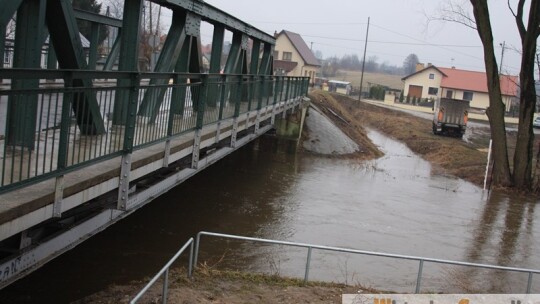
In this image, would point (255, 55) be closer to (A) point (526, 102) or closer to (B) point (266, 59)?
(B) point (266, 59)

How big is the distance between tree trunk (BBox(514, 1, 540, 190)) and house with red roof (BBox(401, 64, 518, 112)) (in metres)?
60.0

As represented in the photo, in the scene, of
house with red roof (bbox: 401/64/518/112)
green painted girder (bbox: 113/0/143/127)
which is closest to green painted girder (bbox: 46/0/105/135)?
green painted girder (bbox: 113/0/143/127)

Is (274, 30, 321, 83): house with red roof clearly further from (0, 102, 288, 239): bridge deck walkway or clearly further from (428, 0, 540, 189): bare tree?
(0, 102, 288, 239): bridge deck walkway

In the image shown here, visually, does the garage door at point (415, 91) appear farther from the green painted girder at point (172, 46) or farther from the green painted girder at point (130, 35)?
the green painted girder at point (130, 35)

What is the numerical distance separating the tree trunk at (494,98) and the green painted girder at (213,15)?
1201 cm

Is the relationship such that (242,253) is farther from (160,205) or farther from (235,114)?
(160,205)

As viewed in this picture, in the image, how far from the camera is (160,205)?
16.3 metres

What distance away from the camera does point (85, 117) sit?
7309mm

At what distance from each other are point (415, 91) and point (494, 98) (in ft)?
221

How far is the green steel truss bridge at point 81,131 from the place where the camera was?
5.27m

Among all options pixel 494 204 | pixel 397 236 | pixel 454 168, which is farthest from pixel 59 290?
pixel 454 168

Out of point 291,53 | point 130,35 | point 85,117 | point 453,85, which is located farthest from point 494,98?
point 291,53

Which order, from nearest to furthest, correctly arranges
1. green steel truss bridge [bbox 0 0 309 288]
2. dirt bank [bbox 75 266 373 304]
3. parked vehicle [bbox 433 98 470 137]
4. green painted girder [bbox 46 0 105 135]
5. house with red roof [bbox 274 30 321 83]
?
green steel truss bridge [bbox 0 0 309 288], green painted girder [bbox 46 0 105 135], dirt bank [bbox 75 266 373 304], parked vehicle [bbox 433 98 470 137], house with red roof [bbox 274 30 321 83]

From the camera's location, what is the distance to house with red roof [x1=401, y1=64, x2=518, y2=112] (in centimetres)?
8731
